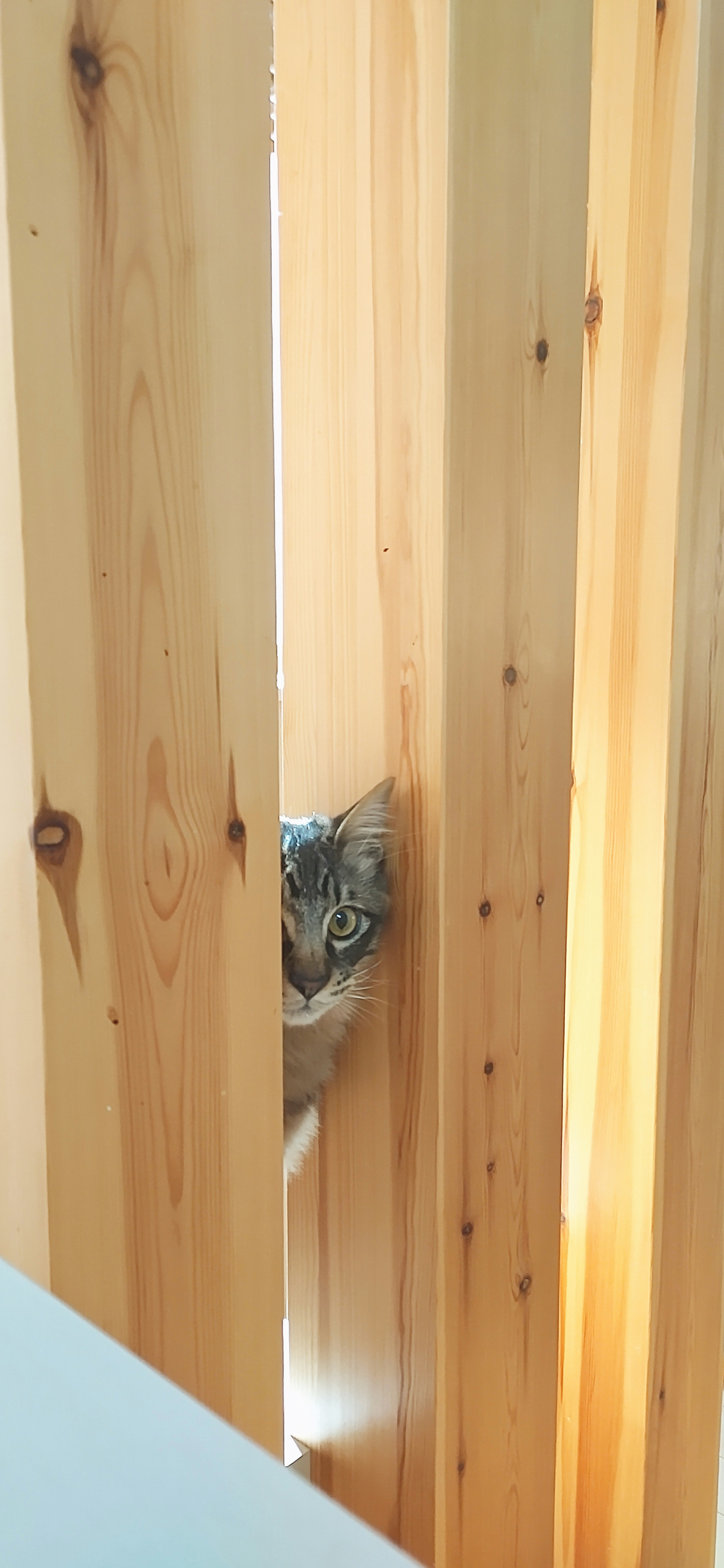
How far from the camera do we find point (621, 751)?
105 cm

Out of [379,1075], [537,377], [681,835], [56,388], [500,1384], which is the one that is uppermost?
[537,377]

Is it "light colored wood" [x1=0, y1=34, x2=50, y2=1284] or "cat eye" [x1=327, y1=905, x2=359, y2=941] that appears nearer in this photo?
"light colored wood" [x1=0, y1=34, x2=50, y2=1284]

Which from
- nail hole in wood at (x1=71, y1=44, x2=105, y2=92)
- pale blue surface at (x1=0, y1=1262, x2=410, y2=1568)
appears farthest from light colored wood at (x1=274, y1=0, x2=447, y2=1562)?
pale blue surface at (x1=0, y1=1262, x2=410, y2=1568)

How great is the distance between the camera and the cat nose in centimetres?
86

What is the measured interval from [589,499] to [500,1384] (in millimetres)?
956

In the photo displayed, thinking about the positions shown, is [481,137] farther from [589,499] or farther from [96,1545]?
[96,1545]

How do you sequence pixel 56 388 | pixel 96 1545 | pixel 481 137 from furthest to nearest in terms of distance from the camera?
pixel 481 137 → pixel 56 388 → pixel 96 1545

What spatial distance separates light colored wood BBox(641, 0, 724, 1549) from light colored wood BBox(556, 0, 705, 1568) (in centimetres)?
2

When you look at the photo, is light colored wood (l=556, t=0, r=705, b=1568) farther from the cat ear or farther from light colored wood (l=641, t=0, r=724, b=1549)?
the cat ear

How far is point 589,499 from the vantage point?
1043 millimetres

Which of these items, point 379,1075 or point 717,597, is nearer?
point 379,1075

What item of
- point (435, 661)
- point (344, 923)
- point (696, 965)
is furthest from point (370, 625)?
point (696, 965)

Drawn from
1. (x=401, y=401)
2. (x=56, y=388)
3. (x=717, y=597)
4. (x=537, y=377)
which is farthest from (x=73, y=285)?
(x=717, y=597)

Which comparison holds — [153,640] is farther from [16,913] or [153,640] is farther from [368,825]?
[368,825]
